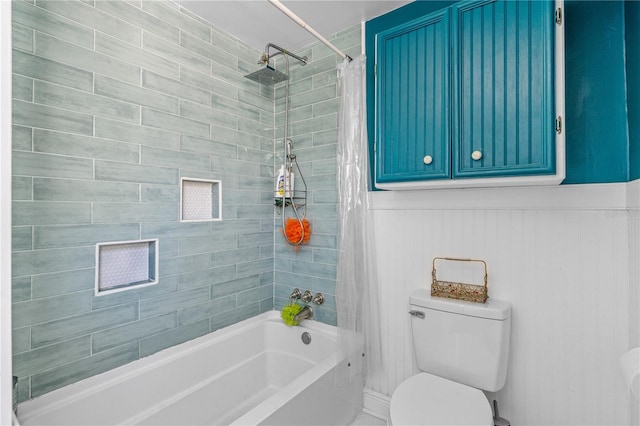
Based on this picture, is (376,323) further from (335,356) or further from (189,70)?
(189,70)

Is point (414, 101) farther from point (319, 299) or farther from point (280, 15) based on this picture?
point (319, 299)

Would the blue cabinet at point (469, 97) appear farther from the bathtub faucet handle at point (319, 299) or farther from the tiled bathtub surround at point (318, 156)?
the bathtub faucet handle at point (319, 299)

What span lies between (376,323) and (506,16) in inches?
66.3

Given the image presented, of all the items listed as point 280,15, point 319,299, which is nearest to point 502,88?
point 280,15

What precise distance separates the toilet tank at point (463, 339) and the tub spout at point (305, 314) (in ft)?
2.64

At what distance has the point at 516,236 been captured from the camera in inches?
61.6

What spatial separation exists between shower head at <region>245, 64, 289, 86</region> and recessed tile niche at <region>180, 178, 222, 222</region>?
77cm

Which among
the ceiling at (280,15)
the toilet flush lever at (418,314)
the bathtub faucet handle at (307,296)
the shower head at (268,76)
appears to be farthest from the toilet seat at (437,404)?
the ceiling at (280,15)

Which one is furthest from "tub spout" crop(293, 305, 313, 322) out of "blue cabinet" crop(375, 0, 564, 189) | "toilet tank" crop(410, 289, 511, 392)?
"blue cabinet" crop(375, 0, 564, 189)

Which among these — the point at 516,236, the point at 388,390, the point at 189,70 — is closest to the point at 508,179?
the point at 516,236

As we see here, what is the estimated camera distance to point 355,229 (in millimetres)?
1926

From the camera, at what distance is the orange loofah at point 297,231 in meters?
2.23

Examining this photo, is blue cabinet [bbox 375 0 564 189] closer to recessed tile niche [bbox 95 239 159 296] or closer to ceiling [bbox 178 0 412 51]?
ceiling [bbox 178 0 412 51]

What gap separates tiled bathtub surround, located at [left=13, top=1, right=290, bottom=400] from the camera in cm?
138
